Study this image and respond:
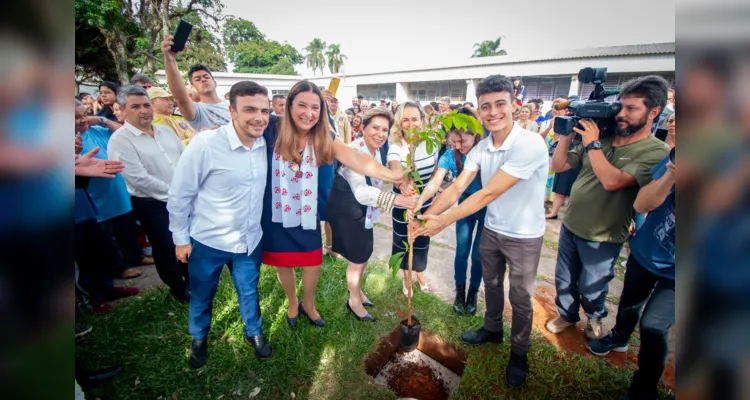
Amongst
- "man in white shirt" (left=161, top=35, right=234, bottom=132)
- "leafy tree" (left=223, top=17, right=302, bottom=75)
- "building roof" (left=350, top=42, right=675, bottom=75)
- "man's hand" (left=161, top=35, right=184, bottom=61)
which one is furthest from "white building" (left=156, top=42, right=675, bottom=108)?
"leafy tree" (left=223, top=17, right=302, bottom=75)

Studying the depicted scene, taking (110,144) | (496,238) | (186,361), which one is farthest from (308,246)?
(110,144)

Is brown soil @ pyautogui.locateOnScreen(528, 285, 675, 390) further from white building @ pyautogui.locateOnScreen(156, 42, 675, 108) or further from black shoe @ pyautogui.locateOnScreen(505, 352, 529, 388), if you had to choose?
white building @ pyautogui.locateOnScreen(156, 42, 675, 108)

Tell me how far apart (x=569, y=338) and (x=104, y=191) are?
16.8 ft

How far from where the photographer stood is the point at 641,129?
2.41 meters

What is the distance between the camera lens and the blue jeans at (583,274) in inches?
103

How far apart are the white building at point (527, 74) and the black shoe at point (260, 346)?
8895mm

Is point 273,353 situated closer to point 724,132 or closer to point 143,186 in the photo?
point 143,186

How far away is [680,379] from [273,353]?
2989 mm

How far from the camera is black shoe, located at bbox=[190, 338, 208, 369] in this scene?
103 inches

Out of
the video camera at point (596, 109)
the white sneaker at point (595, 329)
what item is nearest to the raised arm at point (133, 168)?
the video camera at point (596, 109)

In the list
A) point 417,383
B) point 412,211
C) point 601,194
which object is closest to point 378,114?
point 412,211

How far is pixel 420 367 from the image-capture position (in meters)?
2.98

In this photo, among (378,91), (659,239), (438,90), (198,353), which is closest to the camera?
(659,239)

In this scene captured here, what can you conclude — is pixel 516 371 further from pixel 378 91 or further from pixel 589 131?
pixel 378 91
